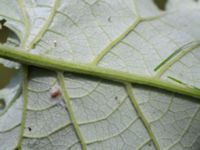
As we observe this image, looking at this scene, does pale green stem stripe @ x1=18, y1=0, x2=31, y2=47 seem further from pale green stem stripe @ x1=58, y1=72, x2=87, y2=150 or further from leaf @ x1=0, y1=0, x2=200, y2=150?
pale green stem stripe @ x1=58, y1=72, x2=87, y2=150

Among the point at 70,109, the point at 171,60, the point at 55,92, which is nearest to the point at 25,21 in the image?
the point at 55,92

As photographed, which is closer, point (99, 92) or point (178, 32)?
point (99, 92)

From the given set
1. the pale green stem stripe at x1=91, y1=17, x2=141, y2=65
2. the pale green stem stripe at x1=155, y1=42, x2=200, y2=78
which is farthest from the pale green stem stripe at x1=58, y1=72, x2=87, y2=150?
the pale green stem stripe at x1=155, y1=42, x2=200, y2=78

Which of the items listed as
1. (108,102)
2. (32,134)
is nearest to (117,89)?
(108,102)

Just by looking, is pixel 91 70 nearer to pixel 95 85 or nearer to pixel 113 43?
pixel 95 85

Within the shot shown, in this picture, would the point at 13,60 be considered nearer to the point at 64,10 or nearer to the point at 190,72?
the point at 64,10

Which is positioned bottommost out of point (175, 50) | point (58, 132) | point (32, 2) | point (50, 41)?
point (58, 132)
